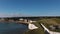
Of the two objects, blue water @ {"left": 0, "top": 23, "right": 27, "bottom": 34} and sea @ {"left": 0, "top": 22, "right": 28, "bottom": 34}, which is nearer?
blue water @ {"left": 0, "top": 23, "right": 27, "bottom": 34}

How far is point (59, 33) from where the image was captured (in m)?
22.0

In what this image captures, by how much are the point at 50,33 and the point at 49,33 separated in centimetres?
16

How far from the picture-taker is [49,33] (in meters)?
22.5

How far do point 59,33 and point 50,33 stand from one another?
1.45 meters

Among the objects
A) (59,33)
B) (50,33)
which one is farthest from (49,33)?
(59,33)

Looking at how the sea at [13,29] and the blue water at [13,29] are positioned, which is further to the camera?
the sea at [13,29]

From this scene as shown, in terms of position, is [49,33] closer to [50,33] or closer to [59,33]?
[50,33]

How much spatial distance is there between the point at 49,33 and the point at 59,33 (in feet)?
5.29

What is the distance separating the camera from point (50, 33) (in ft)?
73.7
